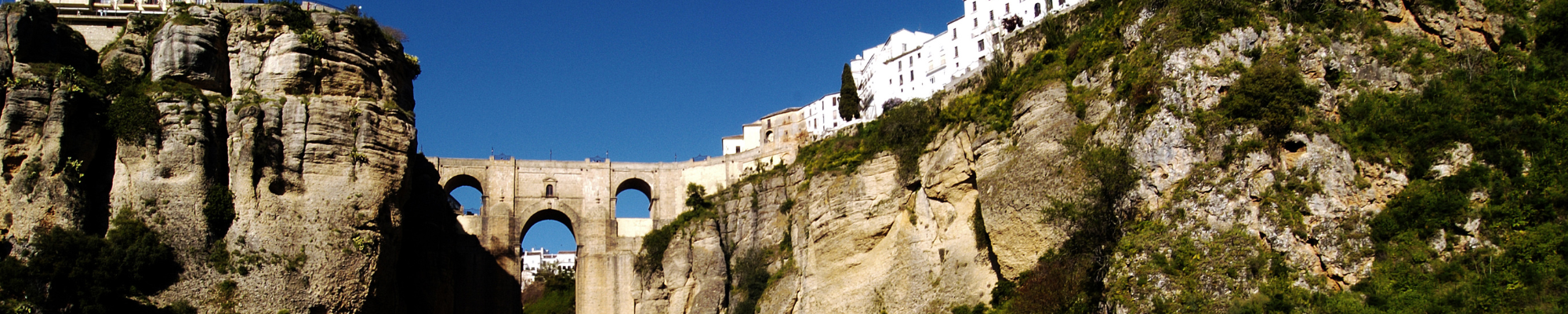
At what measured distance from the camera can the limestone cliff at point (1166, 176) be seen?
27.9 metres

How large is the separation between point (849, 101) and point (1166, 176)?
3021 centimetres

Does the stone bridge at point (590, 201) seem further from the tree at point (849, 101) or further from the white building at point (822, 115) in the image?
the white building at point (822, 115)

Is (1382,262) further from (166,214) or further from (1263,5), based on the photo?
(166,214)

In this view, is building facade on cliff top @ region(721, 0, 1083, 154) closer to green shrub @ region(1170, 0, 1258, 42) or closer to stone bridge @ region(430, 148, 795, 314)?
stone bridge @ region(430, 148, 795, 314)

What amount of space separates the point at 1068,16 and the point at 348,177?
2265 cm

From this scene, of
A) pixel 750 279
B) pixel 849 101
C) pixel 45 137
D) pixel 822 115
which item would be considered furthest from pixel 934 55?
pixel 45 137

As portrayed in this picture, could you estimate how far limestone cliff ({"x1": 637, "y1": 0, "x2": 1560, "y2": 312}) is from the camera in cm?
2791

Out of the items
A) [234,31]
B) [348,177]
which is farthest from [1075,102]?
[234,31]

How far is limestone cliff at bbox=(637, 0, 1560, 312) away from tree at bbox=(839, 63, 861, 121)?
1539 centimetres

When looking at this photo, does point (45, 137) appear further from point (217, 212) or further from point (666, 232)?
point (666, 232)

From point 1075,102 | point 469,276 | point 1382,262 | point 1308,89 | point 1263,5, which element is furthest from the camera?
point 469,276

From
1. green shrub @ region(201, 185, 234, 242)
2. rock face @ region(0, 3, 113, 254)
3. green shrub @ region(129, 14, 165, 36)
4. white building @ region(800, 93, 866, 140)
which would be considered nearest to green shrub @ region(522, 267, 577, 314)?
white building @ region(800, 93, 866, 140)

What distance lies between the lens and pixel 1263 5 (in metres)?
32.8

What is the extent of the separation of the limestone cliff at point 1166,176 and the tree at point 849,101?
1539cm
